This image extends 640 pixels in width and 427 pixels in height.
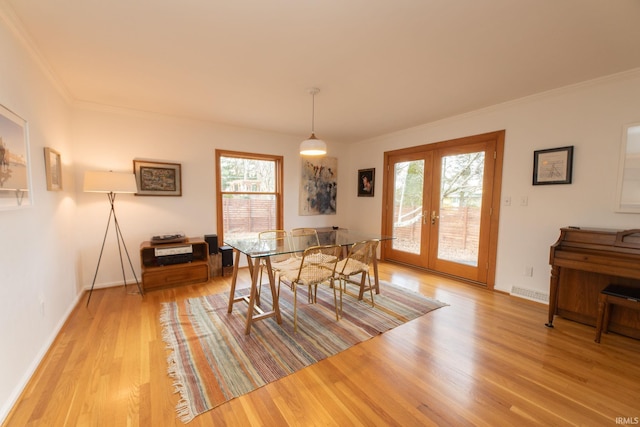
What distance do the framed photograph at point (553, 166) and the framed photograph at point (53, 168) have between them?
4833 mm

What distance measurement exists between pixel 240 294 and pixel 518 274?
135 inches

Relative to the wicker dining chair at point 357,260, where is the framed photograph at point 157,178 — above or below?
above

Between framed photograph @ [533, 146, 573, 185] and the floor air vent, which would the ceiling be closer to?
framed photograph @ [533, 146, 573, 185]

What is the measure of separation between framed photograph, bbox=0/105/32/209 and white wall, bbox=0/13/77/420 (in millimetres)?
70

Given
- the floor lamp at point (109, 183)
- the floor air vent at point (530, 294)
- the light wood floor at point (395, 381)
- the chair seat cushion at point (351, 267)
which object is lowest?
the light wood floor at point (395, 381)

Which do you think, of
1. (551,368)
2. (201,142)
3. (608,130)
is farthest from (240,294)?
(608,130)

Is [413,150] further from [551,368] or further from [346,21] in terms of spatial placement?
[551,368]

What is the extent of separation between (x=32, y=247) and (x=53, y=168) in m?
0.86

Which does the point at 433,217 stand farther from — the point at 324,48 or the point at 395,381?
the point at 324,48

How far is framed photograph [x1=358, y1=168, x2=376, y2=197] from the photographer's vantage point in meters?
5.08

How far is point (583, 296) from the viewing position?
2.54m

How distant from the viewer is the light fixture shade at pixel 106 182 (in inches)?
113

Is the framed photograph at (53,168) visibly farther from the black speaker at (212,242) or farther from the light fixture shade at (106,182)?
the black speaker at (212,242)

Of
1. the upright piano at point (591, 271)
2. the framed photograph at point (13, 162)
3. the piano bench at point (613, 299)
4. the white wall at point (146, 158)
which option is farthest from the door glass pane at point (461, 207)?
the framed photograph at point (13, 162)
